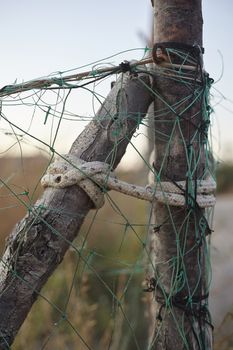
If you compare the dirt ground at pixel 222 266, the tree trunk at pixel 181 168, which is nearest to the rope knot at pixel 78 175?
the tree trunk at pixel 181 168

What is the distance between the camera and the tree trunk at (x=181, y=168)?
1.17 m

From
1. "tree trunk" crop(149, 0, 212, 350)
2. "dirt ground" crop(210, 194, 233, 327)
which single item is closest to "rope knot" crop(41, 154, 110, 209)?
"tree trunk" crop(149, 0, 212, 350)

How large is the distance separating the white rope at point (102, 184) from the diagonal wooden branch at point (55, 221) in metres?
0.02

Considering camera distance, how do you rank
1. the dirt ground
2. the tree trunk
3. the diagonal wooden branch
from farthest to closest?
the dirt ground → the tree trunk → the diagonal wooden branch

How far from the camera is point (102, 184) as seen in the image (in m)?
1.11

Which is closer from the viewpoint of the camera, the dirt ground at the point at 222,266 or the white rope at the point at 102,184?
the white rope at the point at 102,184

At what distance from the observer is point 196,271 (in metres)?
1.21

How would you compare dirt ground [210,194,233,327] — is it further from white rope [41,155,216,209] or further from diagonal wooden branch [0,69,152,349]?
diagonal wooden branch [0,69,152,349]

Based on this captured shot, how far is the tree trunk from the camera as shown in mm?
1174

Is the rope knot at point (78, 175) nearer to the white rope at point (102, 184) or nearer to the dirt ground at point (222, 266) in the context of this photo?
the white rope at point (102, 184)

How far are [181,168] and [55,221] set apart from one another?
325mm

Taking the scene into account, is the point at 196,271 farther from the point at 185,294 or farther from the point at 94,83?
the point at 94,83

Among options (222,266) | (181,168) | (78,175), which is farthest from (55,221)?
(222,266)

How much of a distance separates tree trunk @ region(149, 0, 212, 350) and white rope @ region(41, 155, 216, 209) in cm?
2
